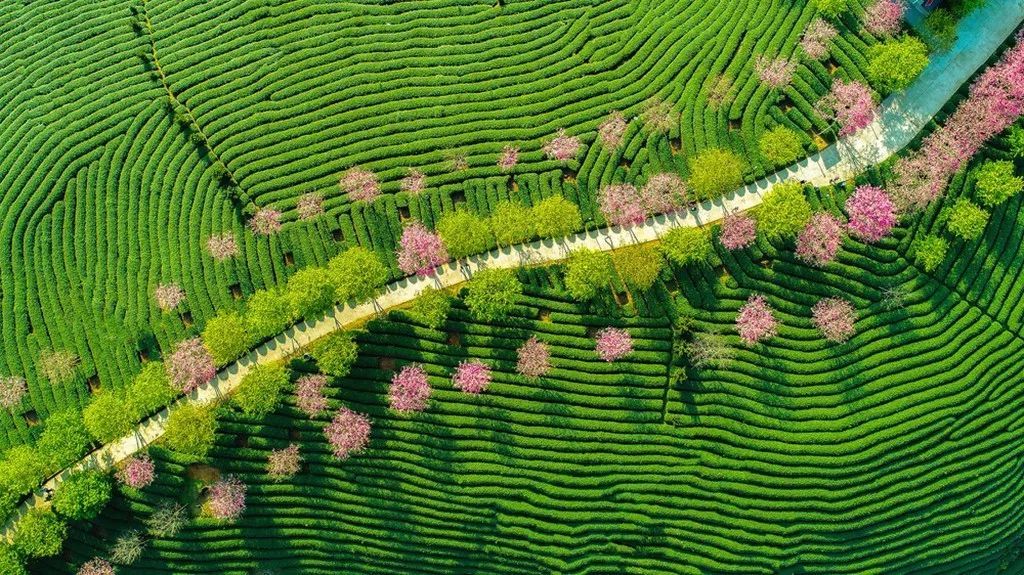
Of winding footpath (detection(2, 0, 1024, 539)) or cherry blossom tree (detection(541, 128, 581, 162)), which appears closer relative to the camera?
Answer: winding footpath (detection(2, 0, 1024, 539))

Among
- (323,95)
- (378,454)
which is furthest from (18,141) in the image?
(378,454)

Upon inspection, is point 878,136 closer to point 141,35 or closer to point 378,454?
point 378,454

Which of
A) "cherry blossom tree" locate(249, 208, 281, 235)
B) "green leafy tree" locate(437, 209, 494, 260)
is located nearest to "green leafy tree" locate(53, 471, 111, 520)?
"cherry blossom tree" locate(249, 208, 281, 235)

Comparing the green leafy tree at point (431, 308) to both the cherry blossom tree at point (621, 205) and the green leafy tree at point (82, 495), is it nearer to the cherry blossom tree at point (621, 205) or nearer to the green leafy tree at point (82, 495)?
the cherry blossom tree at point (621, 205)

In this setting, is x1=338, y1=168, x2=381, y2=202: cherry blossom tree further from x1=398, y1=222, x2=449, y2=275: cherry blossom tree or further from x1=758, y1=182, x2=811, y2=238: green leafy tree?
x1=758, y1=182, x2=811, y2=238: green leafy tree

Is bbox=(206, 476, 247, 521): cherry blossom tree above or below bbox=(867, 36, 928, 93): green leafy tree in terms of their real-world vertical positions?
below

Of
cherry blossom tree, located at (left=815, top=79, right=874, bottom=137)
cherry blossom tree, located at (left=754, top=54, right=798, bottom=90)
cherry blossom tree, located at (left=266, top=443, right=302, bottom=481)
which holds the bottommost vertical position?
cherry blossom tree, located at (left=266, top=443, right=302, bottom=481)

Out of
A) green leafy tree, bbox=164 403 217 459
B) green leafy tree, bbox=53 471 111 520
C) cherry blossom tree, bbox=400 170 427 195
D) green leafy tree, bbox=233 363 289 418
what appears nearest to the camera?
green leafy tree, bbox=164 403 217 459

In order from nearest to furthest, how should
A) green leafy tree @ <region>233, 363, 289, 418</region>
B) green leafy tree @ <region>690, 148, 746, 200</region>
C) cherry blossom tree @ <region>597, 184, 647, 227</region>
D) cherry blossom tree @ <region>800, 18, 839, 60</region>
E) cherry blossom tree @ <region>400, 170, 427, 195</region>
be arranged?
green leafy tree @ <region>233, 363, 289, 418</region>
green leafy tree @ <region>690, 148, 746, 200</region>
cherry blossom tree @ <region>597, 184, 647, 227</region>
cherry blossom tree @ <region>800, 18, 839, 60</region>
cherry blossom tree @ <region>400, 170, 427, 195</region>
